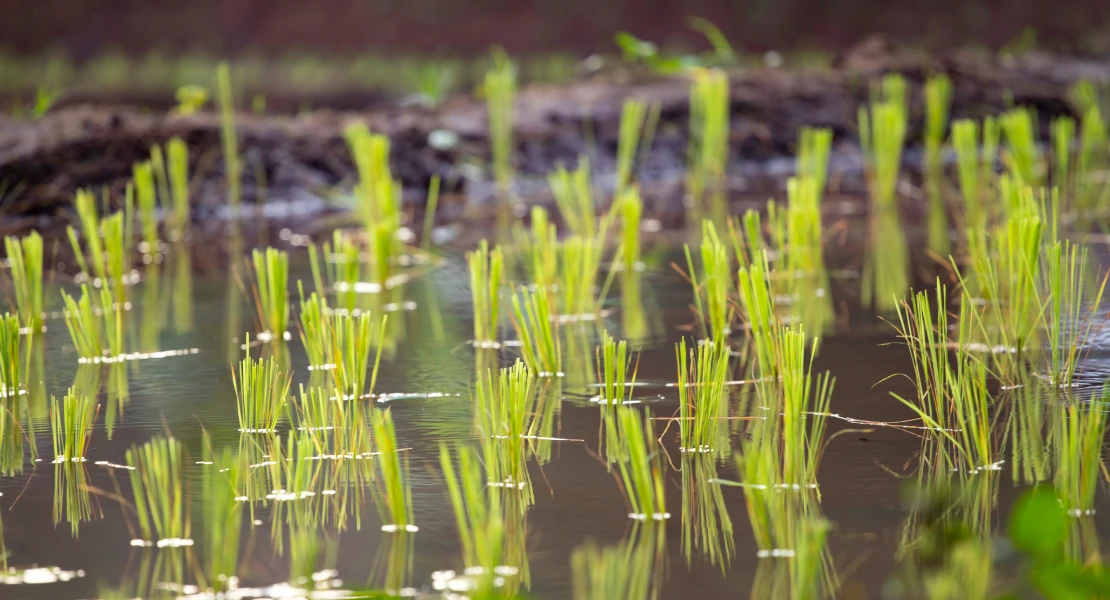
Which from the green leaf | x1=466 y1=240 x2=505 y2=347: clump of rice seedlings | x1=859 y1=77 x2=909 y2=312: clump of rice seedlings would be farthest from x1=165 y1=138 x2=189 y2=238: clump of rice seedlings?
→ the green leaf

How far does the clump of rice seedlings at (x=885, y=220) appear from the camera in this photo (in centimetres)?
333

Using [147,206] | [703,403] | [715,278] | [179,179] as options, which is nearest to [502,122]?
[179,179]

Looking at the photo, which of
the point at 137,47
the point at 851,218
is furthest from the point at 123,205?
the point at 137,47

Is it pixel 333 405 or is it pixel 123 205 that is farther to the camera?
pixel 123 205

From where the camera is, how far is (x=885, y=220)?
4.51 m

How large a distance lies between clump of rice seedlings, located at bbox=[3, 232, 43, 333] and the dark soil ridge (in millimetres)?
1915

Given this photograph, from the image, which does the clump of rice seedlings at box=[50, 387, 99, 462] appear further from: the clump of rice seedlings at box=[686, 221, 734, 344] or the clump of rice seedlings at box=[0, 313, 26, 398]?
the clump of rice seedlings at box=[686, 221, 734, 344]

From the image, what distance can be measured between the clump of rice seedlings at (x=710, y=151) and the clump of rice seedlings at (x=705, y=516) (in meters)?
2.73

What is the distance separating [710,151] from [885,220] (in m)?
0.91

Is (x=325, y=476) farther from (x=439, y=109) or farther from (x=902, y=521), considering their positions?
(x=439, y=109)

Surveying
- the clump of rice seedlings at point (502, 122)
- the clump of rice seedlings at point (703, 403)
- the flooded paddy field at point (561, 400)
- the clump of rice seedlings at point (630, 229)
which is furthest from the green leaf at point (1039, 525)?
the clump of rice seedlings at point (502, 122)

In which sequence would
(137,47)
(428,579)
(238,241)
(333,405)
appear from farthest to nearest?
(137,47) → (238,241) → (333,405) → (428,579)

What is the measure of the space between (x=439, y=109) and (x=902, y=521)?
483 centimetres

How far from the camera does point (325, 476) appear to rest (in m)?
1.94
